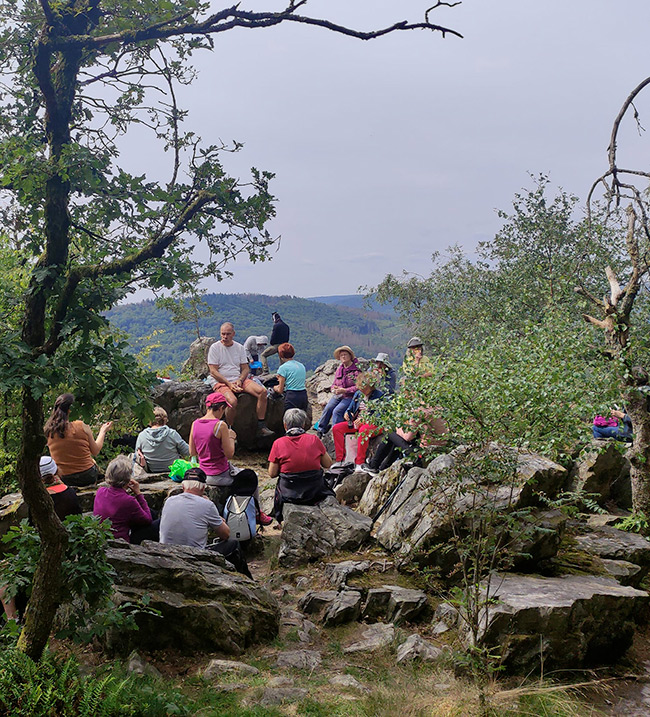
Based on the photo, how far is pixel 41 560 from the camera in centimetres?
452

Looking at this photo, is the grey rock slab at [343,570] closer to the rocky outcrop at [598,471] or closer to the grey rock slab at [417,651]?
the grey rock slab at [417,651]

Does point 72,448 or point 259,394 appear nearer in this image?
point 72,448

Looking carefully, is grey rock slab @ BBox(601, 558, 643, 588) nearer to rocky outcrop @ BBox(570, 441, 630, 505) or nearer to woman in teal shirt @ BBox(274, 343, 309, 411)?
rocky outcrop @ BBox(570, 441, 630, 505)

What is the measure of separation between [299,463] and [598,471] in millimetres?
5768

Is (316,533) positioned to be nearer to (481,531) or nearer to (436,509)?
(436,509)

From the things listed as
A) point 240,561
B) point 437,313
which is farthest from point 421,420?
point 437,313

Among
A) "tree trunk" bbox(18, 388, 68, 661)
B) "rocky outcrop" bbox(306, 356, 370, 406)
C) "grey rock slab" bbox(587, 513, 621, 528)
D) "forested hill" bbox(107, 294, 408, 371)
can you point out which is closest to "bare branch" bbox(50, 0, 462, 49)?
"tree trunk" bbox(18, 388, 68, 661)

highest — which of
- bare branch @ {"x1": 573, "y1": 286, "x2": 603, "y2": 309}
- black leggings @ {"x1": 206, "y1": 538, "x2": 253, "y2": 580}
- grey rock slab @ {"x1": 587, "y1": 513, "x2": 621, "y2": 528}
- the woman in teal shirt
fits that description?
bare branch @ {"x1": 573, "y1": 286, "x2": 603, "y2": 309}

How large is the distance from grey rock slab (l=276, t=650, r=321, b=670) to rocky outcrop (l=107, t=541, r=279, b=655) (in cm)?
44

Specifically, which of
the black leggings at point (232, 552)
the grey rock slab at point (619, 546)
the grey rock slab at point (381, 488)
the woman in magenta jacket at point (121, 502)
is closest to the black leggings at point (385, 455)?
the grey rock slab at point (381, 488)

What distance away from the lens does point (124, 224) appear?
493 centimetres

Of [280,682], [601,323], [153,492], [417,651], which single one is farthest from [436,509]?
[601,323]

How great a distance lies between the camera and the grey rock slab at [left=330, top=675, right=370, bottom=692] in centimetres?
493

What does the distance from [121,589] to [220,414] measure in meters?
3.60
